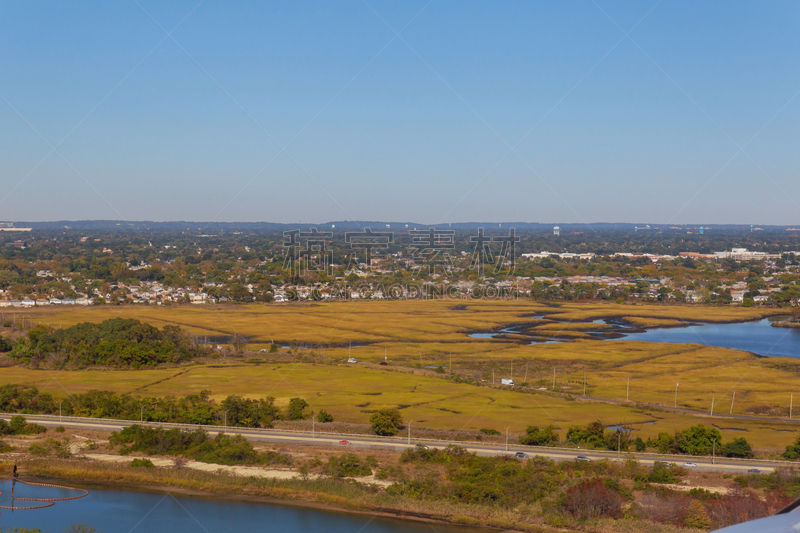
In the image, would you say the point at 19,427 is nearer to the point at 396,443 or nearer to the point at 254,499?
the point at 254,499

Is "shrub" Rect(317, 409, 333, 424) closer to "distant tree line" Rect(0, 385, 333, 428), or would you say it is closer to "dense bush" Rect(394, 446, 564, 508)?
"distant tree line" Rect(0, 385, 333, 428)

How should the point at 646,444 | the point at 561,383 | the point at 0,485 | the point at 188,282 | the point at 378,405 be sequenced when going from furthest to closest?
the point at 188,282, the point at 561,383, the point at 378,405, the point at 646,444, the point at 0,485

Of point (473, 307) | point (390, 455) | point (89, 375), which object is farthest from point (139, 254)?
point (390, 455)

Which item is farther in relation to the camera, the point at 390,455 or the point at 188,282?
the point at 188,282

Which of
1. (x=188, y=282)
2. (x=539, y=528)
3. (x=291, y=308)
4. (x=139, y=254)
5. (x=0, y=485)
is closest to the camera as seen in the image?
(x=539, y=528)

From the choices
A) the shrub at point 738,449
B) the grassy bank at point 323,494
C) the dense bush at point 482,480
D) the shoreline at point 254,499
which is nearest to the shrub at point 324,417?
the grassy bank at point 323,494

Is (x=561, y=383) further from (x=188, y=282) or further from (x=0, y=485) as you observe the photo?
(x=188, y=282)
